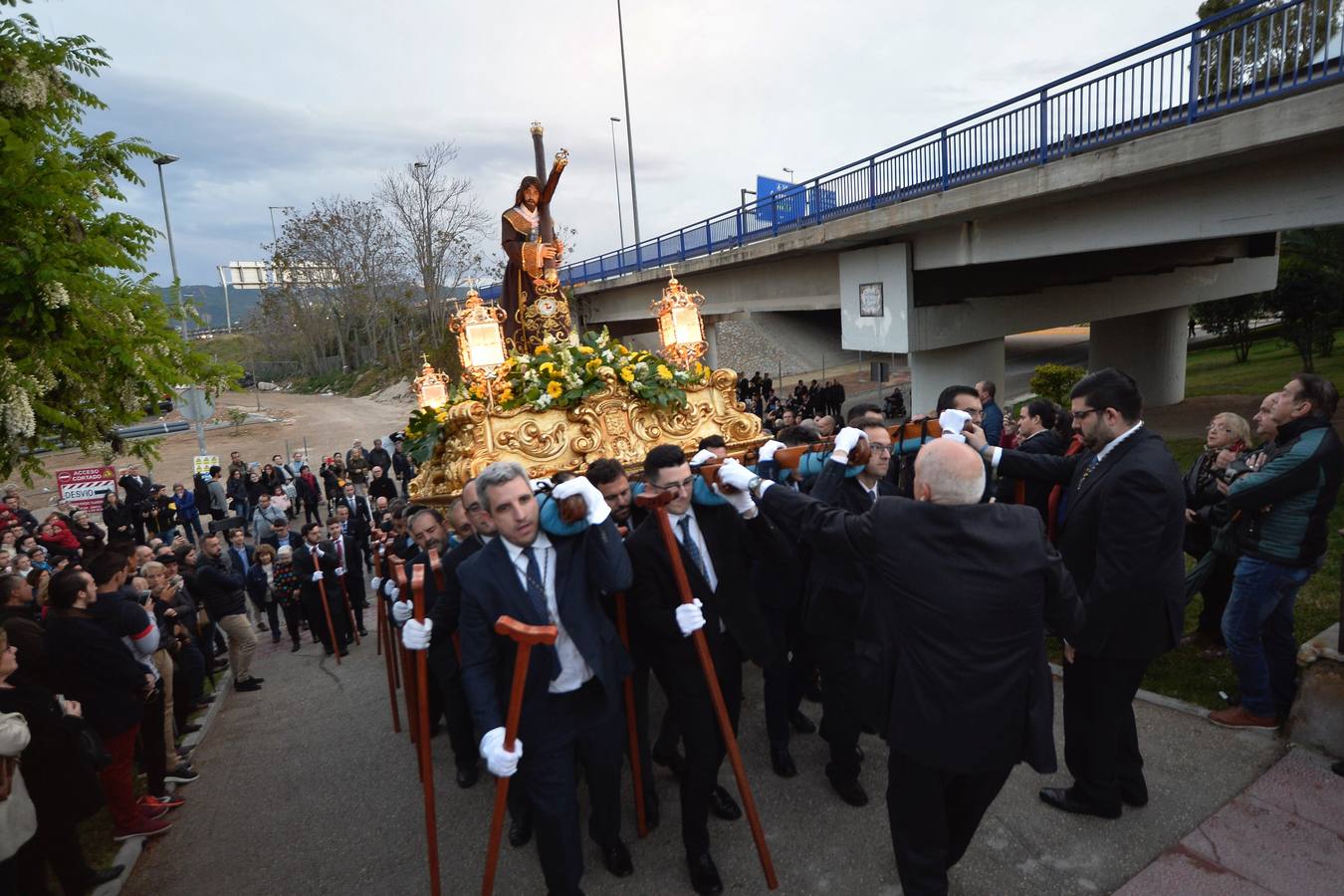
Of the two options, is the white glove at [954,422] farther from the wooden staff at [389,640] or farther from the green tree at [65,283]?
the green tree at [65,283]

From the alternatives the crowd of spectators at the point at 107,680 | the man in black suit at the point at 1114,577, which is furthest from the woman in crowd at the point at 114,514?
the man in black suit at the point at 1114,577

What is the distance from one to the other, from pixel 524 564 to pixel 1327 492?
419 centimetres

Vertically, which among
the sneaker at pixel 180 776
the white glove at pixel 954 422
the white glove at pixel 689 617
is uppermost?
the white glove at pixel 954 422

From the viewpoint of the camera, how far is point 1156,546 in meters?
3.17

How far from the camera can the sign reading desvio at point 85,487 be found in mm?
12461

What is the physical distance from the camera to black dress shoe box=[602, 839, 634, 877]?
11.4 ft

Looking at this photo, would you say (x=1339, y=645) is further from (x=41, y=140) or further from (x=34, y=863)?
(x=41, y=140)

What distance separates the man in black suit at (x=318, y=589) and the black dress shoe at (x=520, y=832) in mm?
4555

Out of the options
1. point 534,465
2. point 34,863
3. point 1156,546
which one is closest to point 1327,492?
point 1156,546

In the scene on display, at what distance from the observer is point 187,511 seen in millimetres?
14023

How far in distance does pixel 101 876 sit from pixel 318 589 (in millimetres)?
3996

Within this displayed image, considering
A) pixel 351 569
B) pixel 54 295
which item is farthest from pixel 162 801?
pixel 351 569

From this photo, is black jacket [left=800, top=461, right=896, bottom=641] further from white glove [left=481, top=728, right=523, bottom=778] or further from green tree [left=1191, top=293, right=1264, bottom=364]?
green tree [left=1191, top=293, right=1264, bottom=364]

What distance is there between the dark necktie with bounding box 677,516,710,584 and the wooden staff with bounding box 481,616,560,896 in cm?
91
